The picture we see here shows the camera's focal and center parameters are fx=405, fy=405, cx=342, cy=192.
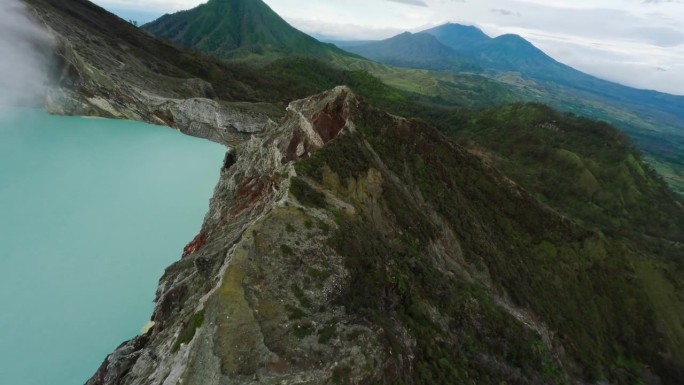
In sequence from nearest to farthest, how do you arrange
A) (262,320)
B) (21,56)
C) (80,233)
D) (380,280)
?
1. (262,320)
2. (380,280)
3. (80,233)
4. (21,56)

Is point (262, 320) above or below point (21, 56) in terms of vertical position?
below

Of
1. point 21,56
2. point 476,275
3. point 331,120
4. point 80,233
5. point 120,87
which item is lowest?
point 80,233

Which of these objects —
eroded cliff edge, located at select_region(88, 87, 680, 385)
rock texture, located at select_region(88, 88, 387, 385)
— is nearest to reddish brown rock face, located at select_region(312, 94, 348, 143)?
eroded cliff edge, located at select_region(88, 87, 680, 385)

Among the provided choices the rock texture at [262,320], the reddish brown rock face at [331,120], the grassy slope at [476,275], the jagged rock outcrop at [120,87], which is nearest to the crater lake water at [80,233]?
the jagged rock outcrop at [120,87]

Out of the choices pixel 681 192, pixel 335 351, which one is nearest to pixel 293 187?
pixel 335 351

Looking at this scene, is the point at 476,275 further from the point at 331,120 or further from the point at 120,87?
the point at 120,87

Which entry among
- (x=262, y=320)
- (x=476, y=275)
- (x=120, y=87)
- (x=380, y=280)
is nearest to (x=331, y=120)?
(x=476, y=275)

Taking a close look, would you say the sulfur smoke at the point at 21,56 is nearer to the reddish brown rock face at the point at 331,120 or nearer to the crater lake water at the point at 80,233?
the crater lake water at the point at 80,233
